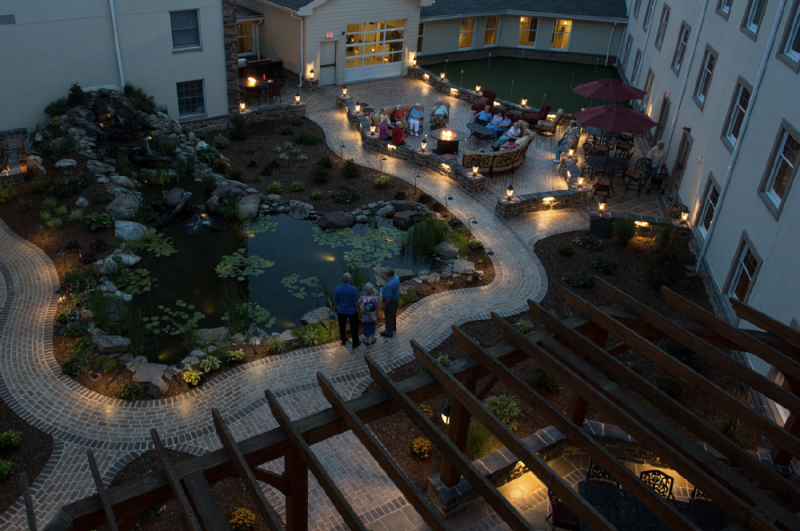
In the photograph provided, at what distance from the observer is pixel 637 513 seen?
7645mm

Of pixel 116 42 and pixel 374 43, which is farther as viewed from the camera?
pixel 374 43

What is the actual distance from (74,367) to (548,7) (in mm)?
31684

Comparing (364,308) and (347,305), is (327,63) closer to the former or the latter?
(364,308)

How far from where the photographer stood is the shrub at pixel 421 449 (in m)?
9.91

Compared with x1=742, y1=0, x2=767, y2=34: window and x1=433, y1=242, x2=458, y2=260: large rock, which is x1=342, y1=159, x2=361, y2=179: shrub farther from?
x1=742, y1=0, x2=767, y2=34: window

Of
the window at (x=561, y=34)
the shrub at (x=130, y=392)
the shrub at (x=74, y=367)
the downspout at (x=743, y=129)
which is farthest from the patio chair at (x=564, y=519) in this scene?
the window at (x=561, y=34)

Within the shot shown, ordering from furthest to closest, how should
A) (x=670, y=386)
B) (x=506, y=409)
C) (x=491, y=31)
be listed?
1. (x=491, y=31)
2. (x=670, y=386)
3. (x=506, y=409)

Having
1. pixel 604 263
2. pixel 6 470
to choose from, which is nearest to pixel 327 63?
pixel 604 263

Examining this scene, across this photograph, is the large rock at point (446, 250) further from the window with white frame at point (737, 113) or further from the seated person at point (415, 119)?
the seated person at point (415, 119)

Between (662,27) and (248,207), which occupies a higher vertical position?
(662,27)

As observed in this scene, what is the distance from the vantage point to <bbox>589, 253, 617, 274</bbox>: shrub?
16.0 metres

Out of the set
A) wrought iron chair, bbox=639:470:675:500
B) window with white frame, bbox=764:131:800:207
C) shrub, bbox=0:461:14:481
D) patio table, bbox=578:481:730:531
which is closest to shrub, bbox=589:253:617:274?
window with white frame, bbox=764:131:800:207

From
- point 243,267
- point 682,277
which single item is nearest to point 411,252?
point 243,267

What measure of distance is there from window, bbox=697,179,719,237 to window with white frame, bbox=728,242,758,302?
2.34 meters
